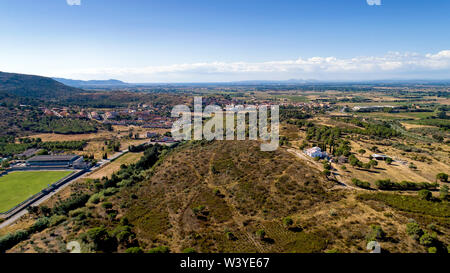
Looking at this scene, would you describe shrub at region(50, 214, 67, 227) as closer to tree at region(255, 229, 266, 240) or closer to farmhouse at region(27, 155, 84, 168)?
farmhouse at region(27, 155, 84, 168)

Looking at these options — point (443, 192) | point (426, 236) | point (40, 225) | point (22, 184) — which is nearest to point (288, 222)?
point (426, 236)

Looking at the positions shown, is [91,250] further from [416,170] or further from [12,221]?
[416,170]

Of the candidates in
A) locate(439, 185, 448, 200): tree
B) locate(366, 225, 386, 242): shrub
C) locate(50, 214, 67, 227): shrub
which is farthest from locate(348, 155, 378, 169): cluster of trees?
locate(50, 214, 67, 227): shrub

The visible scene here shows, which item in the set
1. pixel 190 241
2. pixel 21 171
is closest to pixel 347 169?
pixel 190 241

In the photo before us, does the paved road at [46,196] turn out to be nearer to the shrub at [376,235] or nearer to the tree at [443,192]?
the shrub at [376,235]

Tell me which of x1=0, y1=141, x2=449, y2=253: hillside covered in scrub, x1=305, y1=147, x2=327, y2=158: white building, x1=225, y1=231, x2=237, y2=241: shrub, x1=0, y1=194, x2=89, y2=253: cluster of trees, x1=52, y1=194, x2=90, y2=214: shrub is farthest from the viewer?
x1=305, y1=147, x2=327, y2=158: white building

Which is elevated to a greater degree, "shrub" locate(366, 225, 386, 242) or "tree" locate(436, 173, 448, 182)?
"tree" locate(436, 173, 448, 182)

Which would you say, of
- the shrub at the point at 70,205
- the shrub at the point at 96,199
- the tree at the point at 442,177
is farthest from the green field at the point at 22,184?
the tree at the point at 442,177

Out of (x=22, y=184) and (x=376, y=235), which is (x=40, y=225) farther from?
(x=376, y=235)
